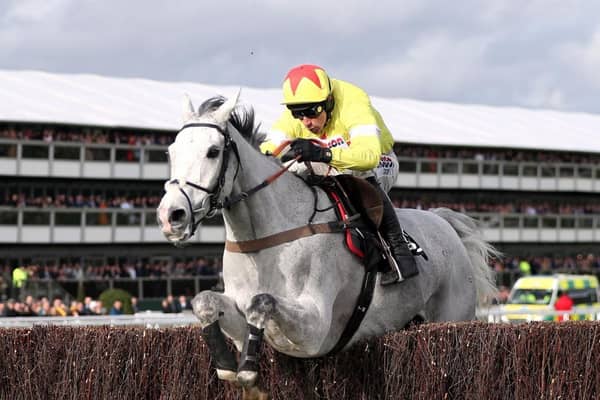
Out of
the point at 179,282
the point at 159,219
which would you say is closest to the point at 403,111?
the point at 179,282

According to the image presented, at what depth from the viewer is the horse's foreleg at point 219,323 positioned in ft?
21.4

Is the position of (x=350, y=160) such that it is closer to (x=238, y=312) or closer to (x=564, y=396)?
(x=238, y=312)

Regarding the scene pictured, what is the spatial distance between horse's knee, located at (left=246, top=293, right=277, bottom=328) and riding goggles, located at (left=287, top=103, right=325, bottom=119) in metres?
1.71

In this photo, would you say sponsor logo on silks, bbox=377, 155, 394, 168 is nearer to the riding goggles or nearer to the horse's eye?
the riding goggles

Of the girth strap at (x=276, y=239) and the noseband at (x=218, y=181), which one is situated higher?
the noseband at (x=218, y=181)

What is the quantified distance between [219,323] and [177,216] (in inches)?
36.1

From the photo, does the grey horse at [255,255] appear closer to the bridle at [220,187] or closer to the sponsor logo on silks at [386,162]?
the bridle at [220,187]

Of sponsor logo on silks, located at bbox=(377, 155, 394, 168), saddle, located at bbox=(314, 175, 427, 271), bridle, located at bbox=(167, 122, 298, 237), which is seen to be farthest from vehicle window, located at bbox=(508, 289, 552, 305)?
bridle, located at bbox=(167, 122, 298, 237)

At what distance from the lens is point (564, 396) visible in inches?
293

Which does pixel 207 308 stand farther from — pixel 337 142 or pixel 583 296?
pixel 583 296

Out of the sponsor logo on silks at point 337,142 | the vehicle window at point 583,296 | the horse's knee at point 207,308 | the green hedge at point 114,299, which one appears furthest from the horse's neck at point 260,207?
the vehicle window at point 583,296

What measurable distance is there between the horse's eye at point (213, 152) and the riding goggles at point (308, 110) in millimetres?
1212

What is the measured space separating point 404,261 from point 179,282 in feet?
108

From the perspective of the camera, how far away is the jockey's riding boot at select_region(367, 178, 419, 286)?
25.0 feet
